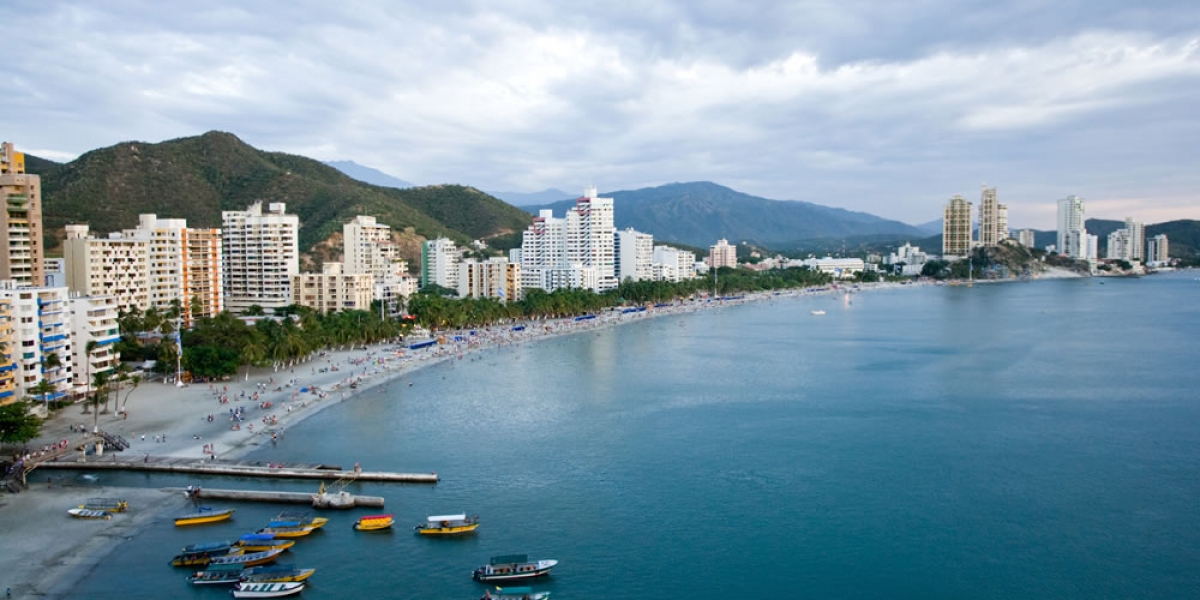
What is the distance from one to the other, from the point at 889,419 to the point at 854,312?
45.7m

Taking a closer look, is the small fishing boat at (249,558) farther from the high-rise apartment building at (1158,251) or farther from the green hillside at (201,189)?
the high-rise apartment building at (1158,251)

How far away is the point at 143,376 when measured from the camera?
3092cm

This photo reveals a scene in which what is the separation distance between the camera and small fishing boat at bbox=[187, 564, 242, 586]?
1412 cm

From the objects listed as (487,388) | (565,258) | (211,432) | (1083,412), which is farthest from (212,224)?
(1083,412)

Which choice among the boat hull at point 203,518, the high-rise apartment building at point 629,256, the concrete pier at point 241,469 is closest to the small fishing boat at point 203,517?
the boat hull at point 203,518

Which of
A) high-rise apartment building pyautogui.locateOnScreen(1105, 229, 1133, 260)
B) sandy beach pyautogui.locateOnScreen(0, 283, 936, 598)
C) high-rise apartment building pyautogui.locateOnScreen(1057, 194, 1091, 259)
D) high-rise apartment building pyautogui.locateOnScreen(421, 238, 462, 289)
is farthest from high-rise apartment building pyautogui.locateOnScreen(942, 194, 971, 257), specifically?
sandy beach pyautogui.locateOnScreen(0, 283, 936, 598)

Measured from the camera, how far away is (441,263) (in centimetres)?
7138

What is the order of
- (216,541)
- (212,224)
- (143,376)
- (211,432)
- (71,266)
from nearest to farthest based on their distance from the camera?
(216,541) < (211,432) < (143,376) < (71,266) < (212,224)

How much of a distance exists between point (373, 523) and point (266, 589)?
114 inches

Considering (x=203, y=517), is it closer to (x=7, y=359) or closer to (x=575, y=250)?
(x=7, y=359)

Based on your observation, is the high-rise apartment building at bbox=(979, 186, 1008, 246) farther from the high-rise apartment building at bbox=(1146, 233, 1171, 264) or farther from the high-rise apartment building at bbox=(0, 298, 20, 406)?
the high-rise apartment building at bbox=(0, 298, 20, 406)

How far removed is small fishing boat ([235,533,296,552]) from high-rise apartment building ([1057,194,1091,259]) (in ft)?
Answer: 557

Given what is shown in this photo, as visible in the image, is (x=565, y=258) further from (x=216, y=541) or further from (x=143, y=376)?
(x=216, y=541)

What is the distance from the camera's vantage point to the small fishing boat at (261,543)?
50.1 ft
